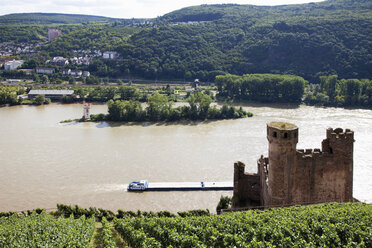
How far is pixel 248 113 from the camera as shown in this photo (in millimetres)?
62469

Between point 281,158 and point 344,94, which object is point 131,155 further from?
point 344,94

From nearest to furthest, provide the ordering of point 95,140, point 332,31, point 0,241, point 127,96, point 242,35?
point 0,241 < point 95,140 < point 127,96 < point 332,31 < point 242,35

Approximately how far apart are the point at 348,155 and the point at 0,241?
20038mm

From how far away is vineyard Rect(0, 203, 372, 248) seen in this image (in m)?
16.8

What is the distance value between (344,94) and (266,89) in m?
15.4

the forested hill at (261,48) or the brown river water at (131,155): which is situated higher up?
the forested hill at (261,48)

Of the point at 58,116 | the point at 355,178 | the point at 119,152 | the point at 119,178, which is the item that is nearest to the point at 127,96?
the point at 58,116

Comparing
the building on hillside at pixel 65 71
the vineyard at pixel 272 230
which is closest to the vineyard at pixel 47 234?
the vineyard at pixel 272 230

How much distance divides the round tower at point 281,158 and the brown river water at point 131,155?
30.4 feet

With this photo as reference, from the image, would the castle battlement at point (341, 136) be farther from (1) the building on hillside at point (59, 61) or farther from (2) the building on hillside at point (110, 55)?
(1) the building on hillside at point (59, 61)

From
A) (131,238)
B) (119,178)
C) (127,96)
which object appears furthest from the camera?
(127,96)

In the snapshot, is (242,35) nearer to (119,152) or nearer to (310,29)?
(310,29)

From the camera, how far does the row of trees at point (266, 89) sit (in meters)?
73.1

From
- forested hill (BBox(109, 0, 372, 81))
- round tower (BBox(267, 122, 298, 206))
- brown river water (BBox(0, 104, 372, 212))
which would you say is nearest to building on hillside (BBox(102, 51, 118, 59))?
forested hill (BBox(109, 0, 372, 81))
